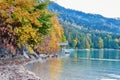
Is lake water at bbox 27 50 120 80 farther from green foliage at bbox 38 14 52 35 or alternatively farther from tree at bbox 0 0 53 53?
green foliage at bbox 38 14 52 35

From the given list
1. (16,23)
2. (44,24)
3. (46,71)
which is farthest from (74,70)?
(16,23)

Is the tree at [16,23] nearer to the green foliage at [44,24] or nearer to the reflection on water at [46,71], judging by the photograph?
the green foliage at [44,24]

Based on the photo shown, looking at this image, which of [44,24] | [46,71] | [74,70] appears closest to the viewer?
[44,24]

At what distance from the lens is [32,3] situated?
149 ft

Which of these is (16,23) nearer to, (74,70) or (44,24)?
(44,24)

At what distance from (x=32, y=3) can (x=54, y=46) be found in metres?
57.1

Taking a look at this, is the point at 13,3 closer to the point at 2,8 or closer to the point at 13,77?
the point at 2,8

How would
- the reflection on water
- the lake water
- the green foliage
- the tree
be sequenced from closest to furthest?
1. the tree
2. the reflection on water
3. the lake water
4. the green foliage

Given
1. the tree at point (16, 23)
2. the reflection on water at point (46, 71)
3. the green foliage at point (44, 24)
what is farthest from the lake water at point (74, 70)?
the green foliage at point (44, 24)

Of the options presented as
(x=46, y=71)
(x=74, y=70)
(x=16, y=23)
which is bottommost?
(x=74, y=70)

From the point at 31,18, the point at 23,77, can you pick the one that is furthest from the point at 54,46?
the point at 23,77

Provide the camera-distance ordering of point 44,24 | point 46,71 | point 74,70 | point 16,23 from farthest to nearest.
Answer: point 74,70 → point 46,71 → point 44,24 → point 16,23

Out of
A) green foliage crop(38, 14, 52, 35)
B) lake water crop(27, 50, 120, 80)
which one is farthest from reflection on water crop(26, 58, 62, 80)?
green foliage crop(38, 14, 52, 35)

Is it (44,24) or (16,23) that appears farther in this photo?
(44,24)
